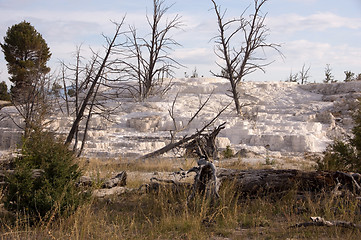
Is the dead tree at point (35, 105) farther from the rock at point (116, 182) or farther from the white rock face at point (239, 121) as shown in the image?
the rock at point (116, 182)

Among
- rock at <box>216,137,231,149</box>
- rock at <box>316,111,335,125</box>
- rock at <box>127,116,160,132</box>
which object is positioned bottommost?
rock at <box>216,137,231,149</box>

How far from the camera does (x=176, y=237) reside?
13.2 ft

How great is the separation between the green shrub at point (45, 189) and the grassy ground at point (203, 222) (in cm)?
15

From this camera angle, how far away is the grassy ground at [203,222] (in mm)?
3957

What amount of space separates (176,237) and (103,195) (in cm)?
241

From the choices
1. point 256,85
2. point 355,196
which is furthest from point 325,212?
point 256,85

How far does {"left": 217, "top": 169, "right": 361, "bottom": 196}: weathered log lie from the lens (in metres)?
5.46

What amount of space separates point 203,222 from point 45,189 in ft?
7.02

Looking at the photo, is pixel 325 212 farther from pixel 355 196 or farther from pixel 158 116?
pixel 158 116

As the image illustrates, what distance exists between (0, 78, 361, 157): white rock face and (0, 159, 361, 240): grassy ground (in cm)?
637

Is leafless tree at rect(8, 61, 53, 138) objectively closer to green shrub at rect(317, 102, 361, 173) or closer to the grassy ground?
the grassy ground

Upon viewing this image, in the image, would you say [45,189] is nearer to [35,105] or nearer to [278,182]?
[278,182]

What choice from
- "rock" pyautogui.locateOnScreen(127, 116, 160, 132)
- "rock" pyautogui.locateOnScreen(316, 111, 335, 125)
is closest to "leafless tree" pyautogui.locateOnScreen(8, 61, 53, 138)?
"rock" pyautogui.locateOnScreen(127, 116, 160, 132)

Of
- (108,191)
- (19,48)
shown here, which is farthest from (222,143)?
(19,48)
